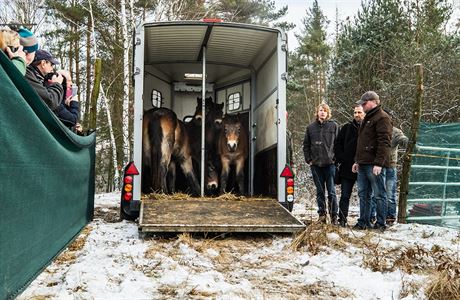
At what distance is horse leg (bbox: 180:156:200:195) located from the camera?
7143mm

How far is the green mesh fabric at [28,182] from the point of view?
7.22ft

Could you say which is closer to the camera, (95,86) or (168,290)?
(168,290)

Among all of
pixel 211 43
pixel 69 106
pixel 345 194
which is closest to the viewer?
pixel 69 106

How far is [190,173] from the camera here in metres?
7.22

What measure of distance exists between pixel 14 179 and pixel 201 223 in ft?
8.11

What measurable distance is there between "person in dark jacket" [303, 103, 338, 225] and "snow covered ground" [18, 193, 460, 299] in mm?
1227

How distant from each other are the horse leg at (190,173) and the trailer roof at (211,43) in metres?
1.98

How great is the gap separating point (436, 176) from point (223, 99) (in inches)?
181

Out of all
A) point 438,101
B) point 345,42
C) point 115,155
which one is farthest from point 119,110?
point 438,101

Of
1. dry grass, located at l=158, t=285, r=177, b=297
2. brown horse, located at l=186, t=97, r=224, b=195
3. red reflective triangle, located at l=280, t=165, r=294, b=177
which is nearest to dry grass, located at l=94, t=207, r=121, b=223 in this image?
brown horse, located at l=186, t=97, r=224, b=195

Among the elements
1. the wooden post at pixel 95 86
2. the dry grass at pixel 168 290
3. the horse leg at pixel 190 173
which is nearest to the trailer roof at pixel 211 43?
the wooden post at pixel 95 86

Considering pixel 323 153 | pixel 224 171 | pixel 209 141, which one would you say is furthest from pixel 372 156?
pixel 209 141

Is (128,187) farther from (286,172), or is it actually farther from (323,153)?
(323,153)

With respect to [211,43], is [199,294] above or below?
below
